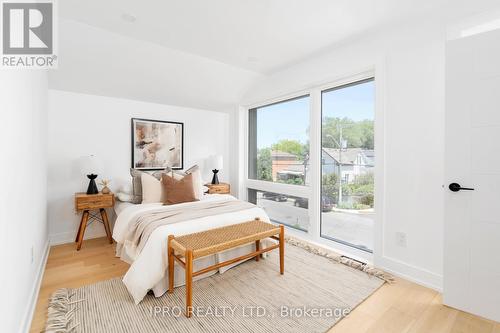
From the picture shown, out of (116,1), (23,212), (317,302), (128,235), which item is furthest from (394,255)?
(116,1)

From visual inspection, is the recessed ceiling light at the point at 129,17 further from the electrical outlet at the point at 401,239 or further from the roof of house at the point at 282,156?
the electrical outlet at the point at 401,239

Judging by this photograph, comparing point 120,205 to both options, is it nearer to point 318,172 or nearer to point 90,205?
point 90,205

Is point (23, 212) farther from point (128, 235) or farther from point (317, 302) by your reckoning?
point (317, 302)

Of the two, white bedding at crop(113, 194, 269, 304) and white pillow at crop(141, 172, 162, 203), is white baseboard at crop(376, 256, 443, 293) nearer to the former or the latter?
white bedding at crop(113, 194, 269, 304)

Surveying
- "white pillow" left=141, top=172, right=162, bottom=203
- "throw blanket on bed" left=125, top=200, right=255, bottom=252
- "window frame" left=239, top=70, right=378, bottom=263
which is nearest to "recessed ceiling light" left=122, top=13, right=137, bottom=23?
"white pillow" left=141, top=172, right=162, bottom=203

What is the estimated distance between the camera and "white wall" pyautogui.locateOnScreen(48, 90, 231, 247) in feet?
10.2

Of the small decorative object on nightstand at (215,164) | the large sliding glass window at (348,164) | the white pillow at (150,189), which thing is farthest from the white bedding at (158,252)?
the small decorative object on nightstand at (215,164)

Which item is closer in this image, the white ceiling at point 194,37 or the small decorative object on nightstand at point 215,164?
the white ceiling at point 194,37

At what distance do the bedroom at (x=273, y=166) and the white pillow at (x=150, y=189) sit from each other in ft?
0.09

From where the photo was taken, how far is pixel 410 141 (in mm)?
2264

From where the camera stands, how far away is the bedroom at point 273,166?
1.70m

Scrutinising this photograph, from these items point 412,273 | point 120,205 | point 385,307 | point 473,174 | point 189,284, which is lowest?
point 385,307

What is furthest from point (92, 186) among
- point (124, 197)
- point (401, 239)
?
point (401, 239)

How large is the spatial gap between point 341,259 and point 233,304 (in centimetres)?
137
